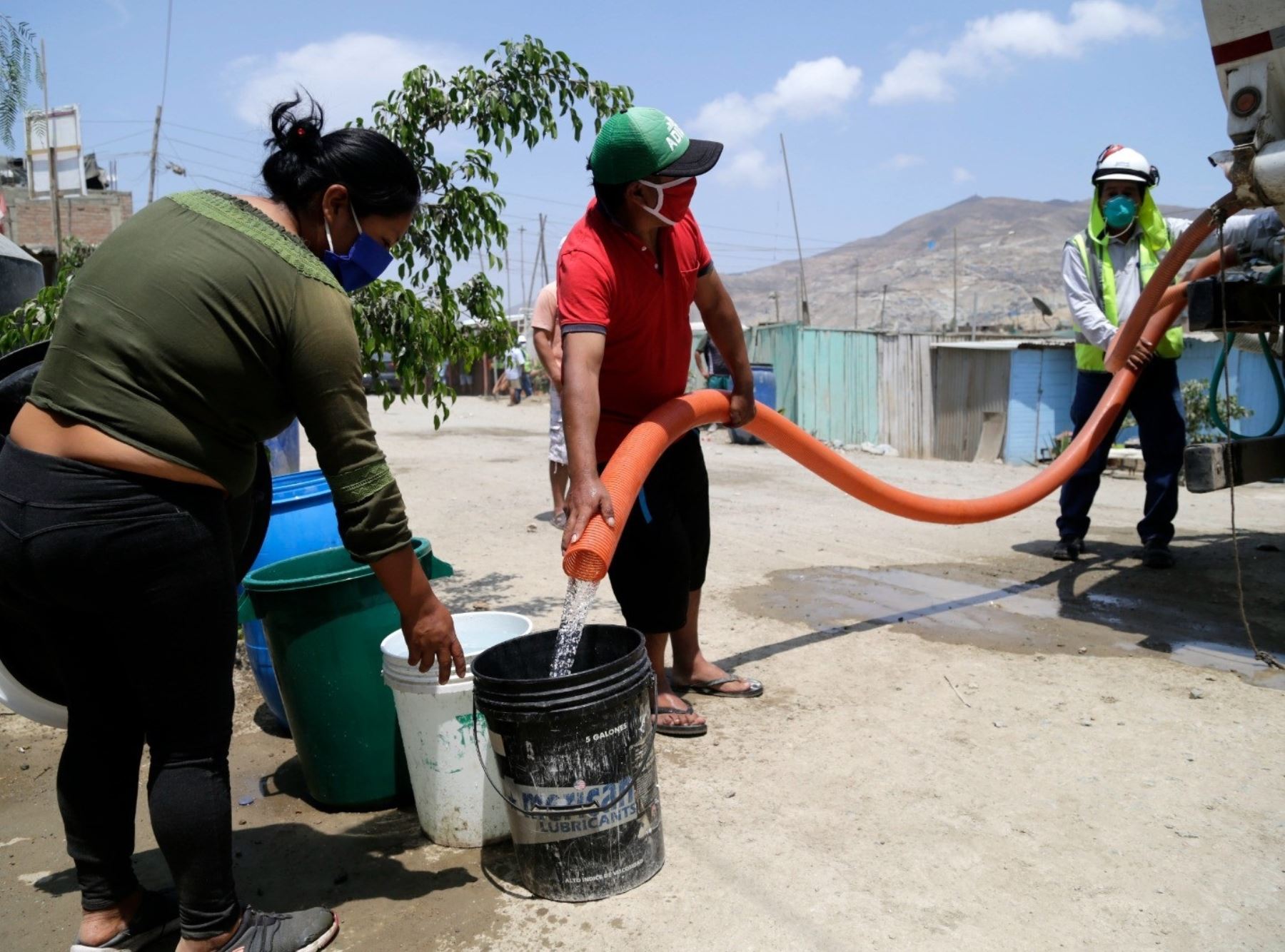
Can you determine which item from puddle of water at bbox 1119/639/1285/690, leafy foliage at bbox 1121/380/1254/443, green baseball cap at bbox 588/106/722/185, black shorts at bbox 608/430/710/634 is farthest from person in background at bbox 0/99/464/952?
leafy foliage at bbox 1121/380/1254/443

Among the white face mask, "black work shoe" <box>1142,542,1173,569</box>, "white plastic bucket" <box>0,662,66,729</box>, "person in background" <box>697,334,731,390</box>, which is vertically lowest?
"black work shoe" <box>1142,542,1173,569</box>

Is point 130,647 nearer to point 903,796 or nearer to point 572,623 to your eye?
point 572,623

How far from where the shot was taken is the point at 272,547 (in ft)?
12.2

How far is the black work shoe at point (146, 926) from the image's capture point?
243 cm

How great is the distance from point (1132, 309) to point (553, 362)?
3311mm

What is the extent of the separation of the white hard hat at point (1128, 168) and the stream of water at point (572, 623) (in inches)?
173

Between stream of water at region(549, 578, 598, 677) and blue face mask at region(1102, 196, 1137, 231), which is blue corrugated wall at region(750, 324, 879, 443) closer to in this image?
blue face mask at region(1102, 196, 1137, 231)

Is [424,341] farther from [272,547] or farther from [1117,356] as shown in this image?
[1117,356]

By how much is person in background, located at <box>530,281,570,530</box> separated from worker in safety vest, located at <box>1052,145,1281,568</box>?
123 inches

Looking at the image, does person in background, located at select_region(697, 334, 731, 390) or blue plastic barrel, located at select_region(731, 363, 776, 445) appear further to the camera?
blue plastic barrel, located at select_region(731, 363, 776, 445)

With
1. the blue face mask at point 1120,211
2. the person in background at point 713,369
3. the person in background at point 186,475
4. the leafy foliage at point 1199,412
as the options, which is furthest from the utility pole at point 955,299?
the person in background at point 186,475

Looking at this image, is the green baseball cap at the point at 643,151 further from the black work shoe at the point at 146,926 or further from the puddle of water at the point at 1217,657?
the puddle of water at the point at 1217,657

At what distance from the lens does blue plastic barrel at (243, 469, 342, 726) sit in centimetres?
372

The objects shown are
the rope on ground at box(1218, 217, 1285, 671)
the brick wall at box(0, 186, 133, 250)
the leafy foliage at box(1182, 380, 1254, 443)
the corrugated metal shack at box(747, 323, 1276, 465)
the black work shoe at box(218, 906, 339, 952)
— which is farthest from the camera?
the brick wall at box(0, 186, 133, 250)
